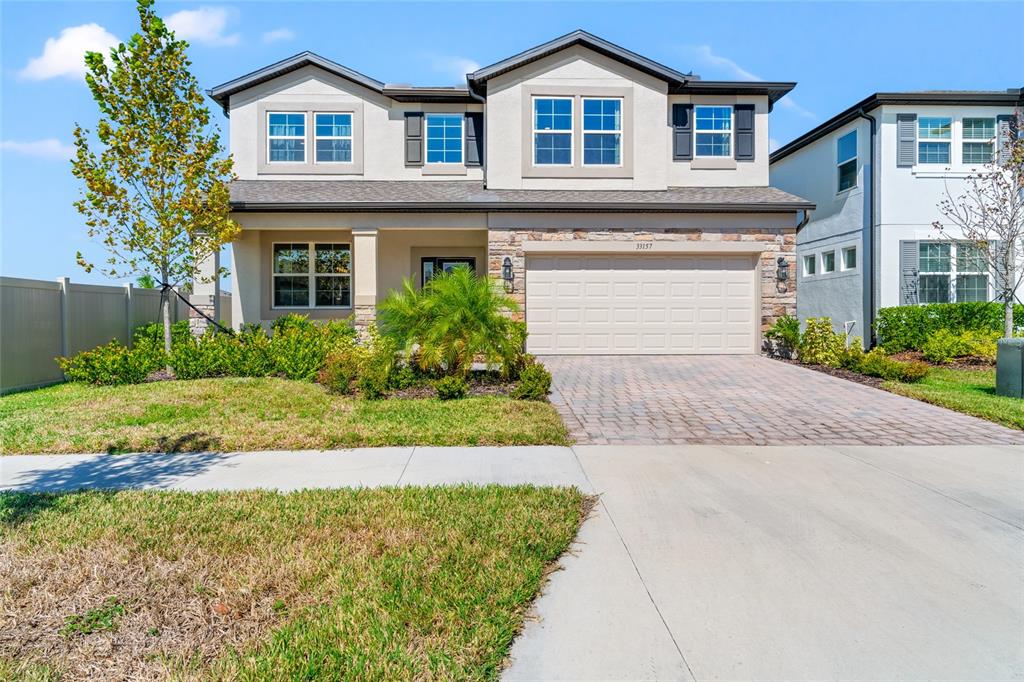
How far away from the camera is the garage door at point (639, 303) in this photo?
14.4 m

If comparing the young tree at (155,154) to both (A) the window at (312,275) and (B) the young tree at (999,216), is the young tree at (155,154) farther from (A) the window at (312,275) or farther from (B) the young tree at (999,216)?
(B) the young tree at (999,216)

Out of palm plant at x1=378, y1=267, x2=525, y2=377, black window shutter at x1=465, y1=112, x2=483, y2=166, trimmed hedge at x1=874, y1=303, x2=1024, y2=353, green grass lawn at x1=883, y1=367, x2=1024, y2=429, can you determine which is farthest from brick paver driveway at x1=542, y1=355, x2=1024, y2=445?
black window shutter at x1=465, y1=112, x2=483, y2=166

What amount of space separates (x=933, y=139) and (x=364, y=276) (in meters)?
15.4

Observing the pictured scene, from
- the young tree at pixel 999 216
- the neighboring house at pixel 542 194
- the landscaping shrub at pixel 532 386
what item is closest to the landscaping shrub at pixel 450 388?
the landscaping shrub at pixel 532 386

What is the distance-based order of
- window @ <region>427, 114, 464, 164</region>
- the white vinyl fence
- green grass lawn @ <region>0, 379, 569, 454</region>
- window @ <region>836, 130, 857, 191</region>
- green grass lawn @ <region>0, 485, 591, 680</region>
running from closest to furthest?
1. green grass lawn @ <region>0, 485, 591, 680</region>
2. green grass lawn @ <region>0, 379, 569, 454</region>
3. the white vinyl fence
4. window @ <region>427, 114, 464, 164</region>
5. window @ <region>836, 130, 857, 191</region>

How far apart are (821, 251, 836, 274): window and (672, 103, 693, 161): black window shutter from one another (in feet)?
20.8

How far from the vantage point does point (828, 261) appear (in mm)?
18516

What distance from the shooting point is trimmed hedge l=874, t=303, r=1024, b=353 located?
14227 millimetres

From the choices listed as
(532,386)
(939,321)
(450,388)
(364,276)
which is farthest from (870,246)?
(364,276)

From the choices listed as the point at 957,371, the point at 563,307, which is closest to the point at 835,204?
the point at 957,371

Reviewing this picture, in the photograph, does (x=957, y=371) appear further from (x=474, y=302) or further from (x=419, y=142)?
(x=419, y=142)

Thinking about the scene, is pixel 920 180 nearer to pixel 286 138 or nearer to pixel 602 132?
pixel 602 132

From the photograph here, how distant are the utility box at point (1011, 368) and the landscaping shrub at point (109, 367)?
1454 centimetres

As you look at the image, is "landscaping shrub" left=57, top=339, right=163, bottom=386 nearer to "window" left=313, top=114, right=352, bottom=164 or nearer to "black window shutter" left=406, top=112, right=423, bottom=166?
"window" left=313, top=114, right=352, bottom=164
